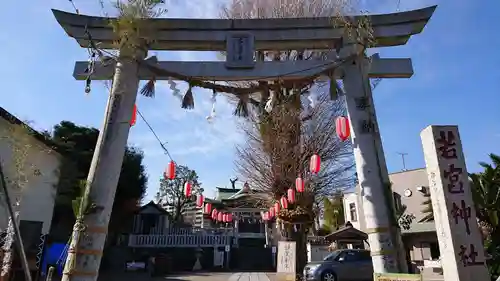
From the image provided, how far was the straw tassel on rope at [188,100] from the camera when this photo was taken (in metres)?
7.08

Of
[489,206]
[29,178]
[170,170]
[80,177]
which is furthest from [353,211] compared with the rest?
[29,178]

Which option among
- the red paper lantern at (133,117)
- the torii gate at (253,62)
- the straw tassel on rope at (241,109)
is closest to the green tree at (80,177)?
the red paper lantern at (133,117)

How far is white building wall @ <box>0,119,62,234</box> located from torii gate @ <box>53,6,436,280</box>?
4.09m

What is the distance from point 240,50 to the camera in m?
6.95

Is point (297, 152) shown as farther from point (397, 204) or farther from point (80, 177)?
point (80, 177)

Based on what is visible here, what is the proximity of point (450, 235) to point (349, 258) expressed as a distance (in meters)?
11.0

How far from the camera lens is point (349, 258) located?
14781mm

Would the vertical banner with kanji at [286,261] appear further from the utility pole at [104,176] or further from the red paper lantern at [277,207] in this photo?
the utility pole at [104,176]

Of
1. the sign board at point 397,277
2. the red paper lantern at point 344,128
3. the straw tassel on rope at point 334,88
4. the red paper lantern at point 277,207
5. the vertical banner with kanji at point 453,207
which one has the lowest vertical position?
the sign board at point 397,277

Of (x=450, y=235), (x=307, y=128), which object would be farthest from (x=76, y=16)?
(x=307, y=128)

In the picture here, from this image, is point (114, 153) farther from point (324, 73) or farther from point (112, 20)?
point (324, 73)

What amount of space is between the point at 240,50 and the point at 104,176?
346 cm

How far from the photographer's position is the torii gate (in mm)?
6531

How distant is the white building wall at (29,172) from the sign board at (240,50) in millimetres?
6110
